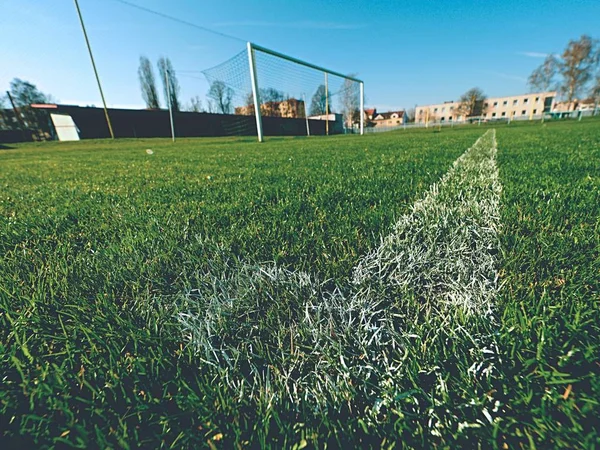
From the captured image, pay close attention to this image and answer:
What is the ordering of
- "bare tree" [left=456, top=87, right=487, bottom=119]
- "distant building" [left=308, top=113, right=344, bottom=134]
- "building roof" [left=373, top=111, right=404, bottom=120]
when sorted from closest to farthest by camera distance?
1. "distant building" [left=308, top=113, right=344, bottom=134]
2. "bare tree" [left=456, top=87, right=487, bottom=119]
3. "building roof" [left=373, top=111, right=404, bottom=120]

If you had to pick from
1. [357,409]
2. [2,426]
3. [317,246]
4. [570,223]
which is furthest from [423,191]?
[2,426]

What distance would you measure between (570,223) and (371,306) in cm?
130

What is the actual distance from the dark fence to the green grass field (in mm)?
29526

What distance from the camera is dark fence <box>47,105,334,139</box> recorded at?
2452 cm

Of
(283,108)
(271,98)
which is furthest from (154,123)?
(283,108)

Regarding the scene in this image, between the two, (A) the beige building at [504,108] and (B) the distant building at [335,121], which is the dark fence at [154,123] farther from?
(A) the beige building at [504,108]

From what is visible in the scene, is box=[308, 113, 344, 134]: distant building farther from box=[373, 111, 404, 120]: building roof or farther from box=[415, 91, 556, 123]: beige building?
box=[373, 111, 404, 120]: building roof

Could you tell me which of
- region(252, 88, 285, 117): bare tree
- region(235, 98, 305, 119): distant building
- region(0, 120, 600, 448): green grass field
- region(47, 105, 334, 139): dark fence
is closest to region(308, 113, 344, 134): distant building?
region(47, 105, 334, 139): dark fence

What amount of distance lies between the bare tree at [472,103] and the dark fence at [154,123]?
4184 centimetres

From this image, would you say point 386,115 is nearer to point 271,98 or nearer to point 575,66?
point 575,66

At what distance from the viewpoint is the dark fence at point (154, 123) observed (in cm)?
2452

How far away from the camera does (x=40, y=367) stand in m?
0.74

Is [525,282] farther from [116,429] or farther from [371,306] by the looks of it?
[116,429]

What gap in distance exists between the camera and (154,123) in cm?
2808
